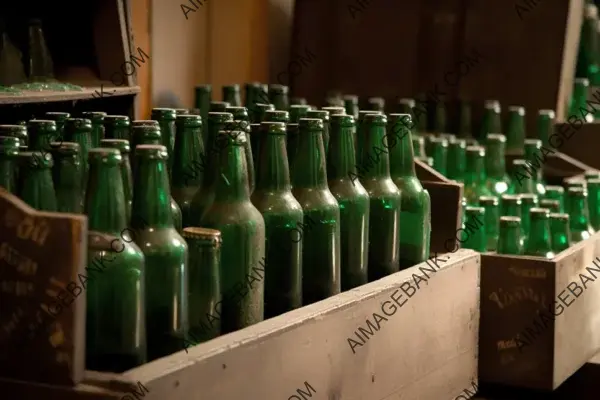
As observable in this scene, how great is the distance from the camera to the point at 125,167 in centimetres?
136

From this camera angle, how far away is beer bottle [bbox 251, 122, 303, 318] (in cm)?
152

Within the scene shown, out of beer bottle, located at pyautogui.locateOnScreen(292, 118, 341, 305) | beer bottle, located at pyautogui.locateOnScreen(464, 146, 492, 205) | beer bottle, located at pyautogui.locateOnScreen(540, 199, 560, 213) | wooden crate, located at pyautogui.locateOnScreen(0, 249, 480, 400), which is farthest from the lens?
beer bottle, located at pyautogui.locateOnScreen(464, 146, 492, 205)

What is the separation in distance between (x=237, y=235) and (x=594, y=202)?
1.72m

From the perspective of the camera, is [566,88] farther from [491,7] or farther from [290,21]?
[290,21]

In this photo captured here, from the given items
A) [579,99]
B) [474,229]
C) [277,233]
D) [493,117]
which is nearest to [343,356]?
[277,233]

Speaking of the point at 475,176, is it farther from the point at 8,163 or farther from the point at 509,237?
the point at 8,163

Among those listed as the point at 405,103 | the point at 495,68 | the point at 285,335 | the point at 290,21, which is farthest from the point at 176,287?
the point at 290,21

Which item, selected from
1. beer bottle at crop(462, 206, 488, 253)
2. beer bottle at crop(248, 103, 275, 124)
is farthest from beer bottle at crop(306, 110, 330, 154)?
beer bottle at crop(462, 206, 488, 253)

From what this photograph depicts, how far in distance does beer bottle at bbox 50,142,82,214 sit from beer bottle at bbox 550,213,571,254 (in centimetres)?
155

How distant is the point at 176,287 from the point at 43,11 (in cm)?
125

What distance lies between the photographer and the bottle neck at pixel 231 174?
4.66 ft

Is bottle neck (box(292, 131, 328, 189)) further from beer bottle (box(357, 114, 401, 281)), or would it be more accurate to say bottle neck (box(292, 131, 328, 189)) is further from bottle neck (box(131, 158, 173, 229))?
bottle neck (box(131, 158, 173, 229))

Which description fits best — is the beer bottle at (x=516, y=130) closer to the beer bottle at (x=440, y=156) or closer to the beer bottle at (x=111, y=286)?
the beer bottle at (x=440, y=156)

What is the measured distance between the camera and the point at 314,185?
161cm
